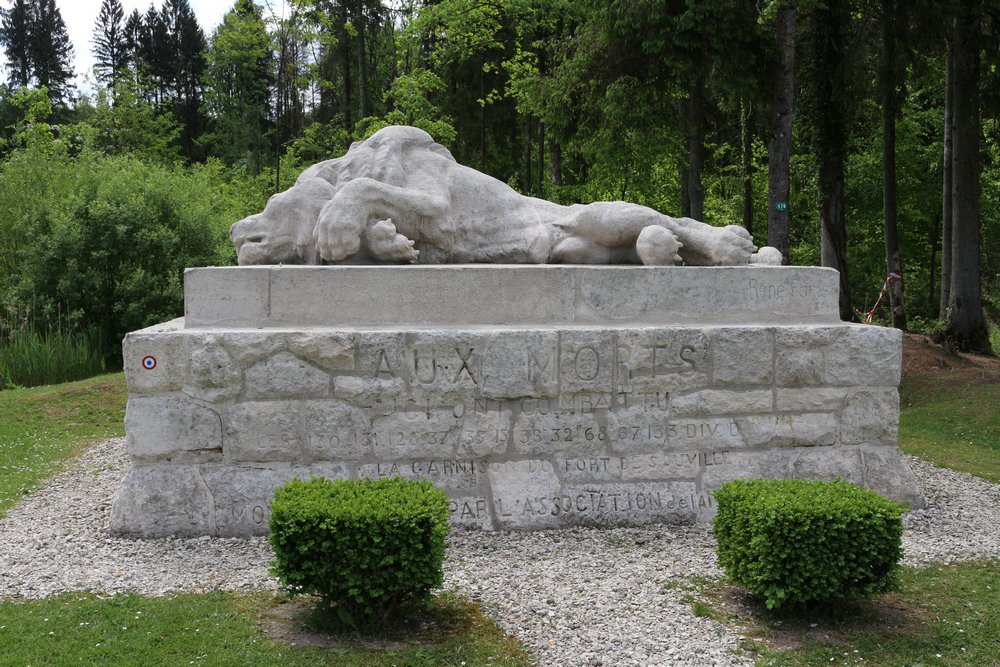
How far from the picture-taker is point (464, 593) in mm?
4148

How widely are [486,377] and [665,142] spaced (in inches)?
359

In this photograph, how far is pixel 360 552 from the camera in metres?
3.60

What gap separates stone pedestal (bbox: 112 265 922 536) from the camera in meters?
4.94

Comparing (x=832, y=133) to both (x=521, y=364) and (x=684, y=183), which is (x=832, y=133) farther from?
(x=521, y=364)

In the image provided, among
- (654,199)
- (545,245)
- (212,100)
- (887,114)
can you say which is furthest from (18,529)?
(212,100)

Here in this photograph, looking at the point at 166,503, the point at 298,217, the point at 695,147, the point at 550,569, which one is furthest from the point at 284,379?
the point at 695,147

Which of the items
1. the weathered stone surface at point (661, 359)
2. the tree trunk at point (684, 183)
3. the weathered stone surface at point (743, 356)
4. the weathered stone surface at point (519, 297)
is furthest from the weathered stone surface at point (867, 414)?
the tree trunk at point (684, 183)

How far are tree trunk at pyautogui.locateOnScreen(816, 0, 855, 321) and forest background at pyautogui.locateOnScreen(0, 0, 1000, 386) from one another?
0.10 ft

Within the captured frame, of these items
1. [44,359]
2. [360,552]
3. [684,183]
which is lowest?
[360,552]

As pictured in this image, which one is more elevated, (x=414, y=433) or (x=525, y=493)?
(x=414, y=433)

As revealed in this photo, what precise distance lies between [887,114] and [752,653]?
38.0 feet

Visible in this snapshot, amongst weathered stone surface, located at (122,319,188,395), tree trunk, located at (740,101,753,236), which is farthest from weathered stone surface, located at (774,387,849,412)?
tree trunk, located at (740,101,753,236)

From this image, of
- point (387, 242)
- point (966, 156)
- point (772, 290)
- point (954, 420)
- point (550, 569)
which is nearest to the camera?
point (550, 569)

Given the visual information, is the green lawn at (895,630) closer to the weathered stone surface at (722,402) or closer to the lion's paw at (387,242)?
the weathered stone surface at (722,402)
